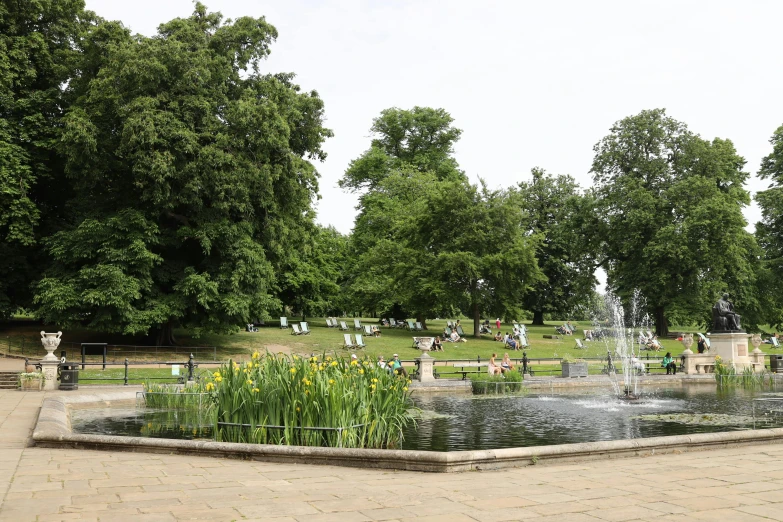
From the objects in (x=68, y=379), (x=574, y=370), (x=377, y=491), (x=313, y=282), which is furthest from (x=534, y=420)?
(x=313, y=282)

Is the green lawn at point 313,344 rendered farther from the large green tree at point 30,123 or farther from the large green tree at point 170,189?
the large green tree at point 30,123

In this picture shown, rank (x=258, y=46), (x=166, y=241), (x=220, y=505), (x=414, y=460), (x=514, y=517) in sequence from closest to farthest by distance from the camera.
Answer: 1. (x=514, y=517)
2. (x=220, y=505)
3. (x=414, y=460)
4. (x=166, y=241)
5. (x=258, y=46)

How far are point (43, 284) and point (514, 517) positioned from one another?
29148 millimetres

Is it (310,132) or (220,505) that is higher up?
(310,132)

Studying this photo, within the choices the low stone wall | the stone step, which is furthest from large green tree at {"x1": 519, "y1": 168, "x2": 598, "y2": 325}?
the low stone wall

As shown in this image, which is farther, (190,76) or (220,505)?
(190,76)

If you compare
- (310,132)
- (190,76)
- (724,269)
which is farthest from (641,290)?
(190,76)

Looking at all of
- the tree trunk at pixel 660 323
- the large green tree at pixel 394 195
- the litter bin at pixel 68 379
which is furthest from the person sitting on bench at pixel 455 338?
the litter bin at pixel 68 379

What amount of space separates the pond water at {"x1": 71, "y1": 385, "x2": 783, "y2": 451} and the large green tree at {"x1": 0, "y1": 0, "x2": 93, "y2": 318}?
20.0 metres

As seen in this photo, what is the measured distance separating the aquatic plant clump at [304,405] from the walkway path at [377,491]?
105 cm

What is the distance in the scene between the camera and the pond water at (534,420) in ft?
37.6

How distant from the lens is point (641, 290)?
156 ft

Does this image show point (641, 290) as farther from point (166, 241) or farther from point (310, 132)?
point (166, 241)

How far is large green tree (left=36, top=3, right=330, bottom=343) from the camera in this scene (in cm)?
2962
